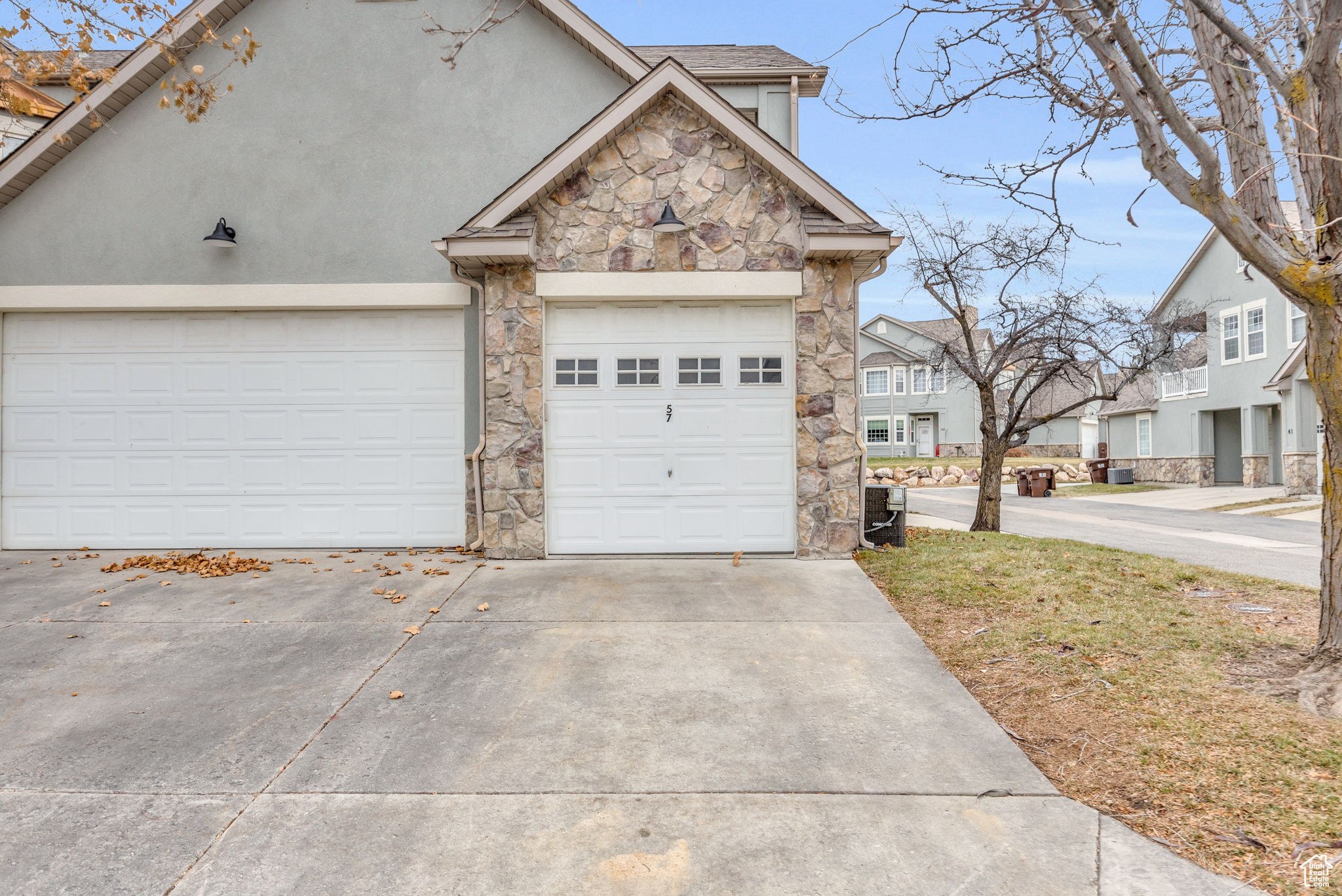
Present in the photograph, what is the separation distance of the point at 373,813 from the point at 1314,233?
6.12 m

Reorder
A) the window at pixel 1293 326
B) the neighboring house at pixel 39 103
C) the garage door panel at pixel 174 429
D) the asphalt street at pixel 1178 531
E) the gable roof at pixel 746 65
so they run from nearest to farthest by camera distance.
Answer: the garage door panel at pixel 174 429 < the neighboring house at pixel 39 103 < the asphalt street at pixel 1178 531 < the gable roof at pixel 746 65 < the window at pixel 1293 326

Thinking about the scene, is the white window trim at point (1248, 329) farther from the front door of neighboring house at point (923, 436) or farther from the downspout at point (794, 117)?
the downspout at point (794, 117)

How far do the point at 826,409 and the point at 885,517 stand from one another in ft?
6.67

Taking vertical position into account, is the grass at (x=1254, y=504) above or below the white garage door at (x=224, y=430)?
below

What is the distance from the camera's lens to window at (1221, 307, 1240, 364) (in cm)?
2561

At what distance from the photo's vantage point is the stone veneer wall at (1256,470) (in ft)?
82.7

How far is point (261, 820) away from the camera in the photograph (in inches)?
137

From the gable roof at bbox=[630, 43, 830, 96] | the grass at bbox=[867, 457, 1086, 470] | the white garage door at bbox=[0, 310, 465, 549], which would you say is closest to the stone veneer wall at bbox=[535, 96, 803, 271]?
the white garage door at bbox=[0, 310, 465, 549]

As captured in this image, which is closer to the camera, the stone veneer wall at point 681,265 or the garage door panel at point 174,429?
the stone veneer wall at point 681,265

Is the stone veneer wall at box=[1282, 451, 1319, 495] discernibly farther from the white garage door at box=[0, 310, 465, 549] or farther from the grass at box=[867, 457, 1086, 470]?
the white garage door at box=[0, 310, 465, 549]

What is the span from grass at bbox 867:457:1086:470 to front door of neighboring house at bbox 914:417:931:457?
903mm

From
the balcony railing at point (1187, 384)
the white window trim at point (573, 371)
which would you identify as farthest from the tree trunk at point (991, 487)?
the balcony railing at point (1187, 384)

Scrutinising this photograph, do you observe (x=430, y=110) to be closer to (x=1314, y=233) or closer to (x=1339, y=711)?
(x=1314, y=233)

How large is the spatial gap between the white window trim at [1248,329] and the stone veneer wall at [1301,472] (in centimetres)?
411
